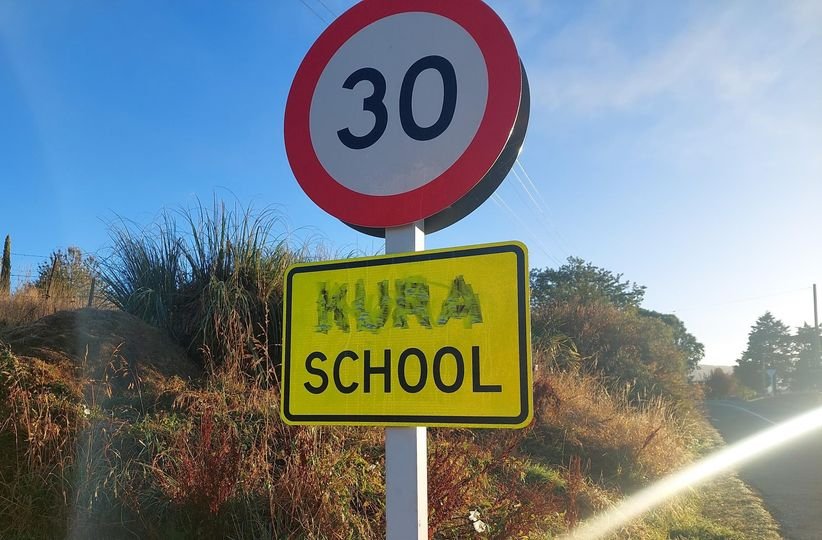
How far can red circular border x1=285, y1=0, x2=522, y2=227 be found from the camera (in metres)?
1.68

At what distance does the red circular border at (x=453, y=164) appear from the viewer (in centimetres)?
168

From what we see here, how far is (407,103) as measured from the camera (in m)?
1.80

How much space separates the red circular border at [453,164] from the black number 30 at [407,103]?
116 millimetres

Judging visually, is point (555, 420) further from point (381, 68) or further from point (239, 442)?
point (381, 68)

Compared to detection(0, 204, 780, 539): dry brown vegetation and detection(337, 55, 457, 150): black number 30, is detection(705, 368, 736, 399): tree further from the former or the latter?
detection(337, 55, 457, 150): black number 30

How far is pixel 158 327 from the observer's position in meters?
5.13

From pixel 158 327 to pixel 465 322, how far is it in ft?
14.1

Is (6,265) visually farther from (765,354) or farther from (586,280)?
(765,354)

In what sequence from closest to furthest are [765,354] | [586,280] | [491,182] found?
[491,182] → [586,280] → [765,354]

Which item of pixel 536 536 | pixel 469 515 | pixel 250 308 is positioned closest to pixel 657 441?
pixel 536 536

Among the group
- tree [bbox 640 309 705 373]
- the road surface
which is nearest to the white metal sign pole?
the road surface

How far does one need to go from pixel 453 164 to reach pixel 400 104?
0.28 m

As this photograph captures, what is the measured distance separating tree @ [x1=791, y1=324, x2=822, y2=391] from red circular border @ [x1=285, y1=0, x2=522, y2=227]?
2357 inches

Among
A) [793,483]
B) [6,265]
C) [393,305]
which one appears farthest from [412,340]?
[6,265]
